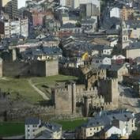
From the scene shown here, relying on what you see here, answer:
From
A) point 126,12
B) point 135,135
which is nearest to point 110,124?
point 135,135

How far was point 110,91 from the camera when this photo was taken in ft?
152

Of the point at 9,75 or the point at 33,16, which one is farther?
the point at 33,16

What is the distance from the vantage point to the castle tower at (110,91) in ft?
152

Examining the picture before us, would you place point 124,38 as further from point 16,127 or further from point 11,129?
point 11,129

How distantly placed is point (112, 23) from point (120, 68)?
2784cm

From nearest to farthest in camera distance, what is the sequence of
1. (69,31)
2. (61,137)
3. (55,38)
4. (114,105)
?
(61,137), (114,105), (55,38), (69,31)

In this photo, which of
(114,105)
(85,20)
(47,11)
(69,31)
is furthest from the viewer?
(47,11)

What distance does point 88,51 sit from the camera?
205 feet

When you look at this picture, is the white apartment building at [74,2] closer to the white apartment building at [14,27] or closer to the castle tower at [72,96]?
the white apartment building at [14,27]

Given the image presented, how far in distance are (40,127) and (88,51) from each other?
27.3 metres

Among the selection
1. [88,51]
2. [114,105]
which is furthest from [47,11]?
[114,105]

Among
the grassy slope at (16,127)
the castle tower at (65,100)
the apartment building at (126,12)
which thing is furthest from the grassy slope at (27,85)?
the apartment building at (126,12)

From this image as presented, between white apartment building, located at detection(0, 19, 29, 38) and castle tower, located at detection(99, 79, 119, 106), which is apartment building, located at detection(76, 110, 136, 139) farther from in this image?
white apartment building, located at detection(0, 19, 29, 38)

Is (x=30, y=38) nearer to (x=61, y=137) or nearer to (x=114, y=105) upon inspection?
(x=114, y=105)
